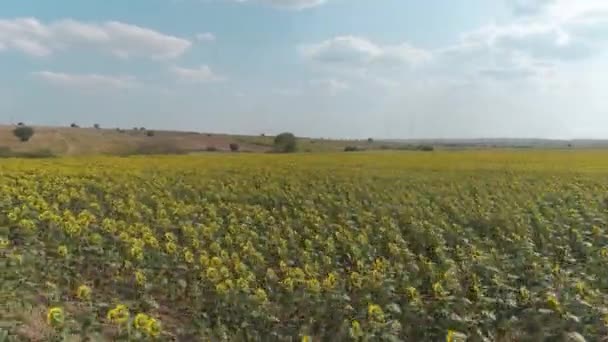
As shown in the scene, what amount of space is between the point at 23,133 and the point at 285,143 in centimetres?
3819

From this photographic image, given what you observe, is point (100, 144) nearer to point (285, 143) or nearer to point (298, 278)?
point (285, 143)

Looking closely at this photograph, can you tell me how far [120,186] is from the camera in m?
19.4

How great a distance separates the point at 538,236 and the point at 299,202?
6.54m

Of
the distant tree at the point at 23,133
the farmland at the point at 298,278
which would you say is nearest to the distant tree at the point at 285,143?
the distant tree at the point at 23,133

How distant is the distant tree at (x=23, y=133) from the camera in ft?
260

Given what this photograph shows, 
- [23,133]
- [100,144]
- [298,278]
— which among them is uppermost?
[23,133]

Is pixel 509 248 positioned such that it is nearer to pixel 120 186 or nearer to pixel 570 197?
pixel 570 197

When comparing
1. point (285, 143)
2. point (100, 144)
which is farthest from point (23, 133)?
point (285, 143)

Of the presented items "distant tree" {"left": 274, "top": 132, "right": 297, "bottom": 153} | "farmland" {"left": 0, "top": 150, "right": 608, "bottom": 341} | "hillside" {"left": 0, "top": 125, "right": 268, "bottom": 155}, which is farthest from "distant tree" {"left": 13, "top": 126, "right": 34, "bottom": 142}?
"farmland" {"left": 0, "top": 150, "right": 608, "bottom": 341}

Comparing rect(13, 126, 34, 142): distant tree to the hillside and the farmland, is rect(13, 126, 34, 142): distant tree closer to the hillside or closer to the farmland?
the hillside

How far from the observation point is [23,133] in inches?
3199

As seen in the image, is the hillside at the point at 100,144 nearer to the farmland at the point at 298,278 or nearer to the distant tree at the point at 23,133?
the distant tree at the point at 23,133

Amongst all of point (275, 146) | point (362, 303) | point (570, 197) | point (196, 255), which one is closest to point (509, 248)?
point (362, 303)

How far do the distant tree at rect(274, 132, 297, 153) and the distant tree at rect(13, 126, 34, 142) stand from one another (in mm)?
35551
